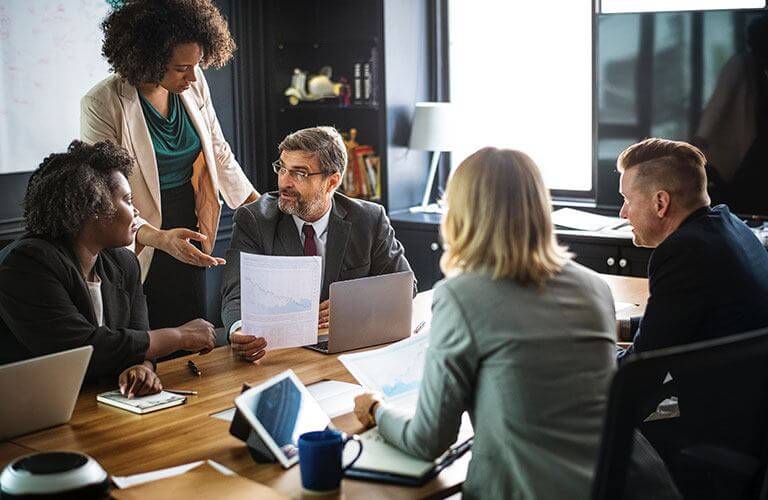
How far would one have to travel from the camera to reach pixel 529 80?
5312 mm

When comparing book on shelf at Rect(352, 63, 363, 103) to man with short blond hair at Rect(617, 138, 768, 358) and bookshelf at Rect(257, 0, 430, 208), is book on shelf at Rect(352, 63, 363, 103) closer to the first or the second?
bookshelf at Rect(257, 0, 430, 208)

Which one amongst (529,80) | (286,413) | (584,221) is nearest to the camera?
(286,413)

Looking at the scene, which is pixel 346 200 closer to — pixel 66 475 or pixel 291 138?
pixel 291 138

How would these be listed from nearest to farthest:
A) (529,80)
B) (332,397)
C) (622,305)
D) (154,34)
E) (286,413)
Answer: (286,413) → (332,397) → (622,305) → (154,34) → (529,80)

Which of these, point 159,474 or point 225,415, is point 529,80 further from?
point 159,474


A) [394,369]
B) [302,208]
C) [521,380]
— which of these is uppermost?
[302,208]

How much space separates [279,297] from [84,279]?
0.49 m

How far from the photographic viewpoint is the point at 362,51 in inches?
214

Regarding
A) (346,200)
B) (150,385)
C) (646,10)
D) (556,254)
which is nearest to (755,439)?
(556,254)

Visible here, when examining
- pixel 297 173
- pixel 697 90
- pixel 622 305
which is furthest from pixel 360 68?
pixel 622 305

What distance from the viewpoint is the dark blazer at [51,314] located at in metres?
2.52

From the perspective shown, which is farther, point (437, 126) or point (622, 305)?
point (437, 126)

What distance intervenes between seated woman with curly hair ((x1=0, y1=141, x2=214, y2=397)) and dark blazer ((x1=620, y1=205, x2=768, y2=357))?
1140 mm

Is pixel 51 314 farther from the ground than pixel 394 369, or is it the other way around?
pixel 51 314
